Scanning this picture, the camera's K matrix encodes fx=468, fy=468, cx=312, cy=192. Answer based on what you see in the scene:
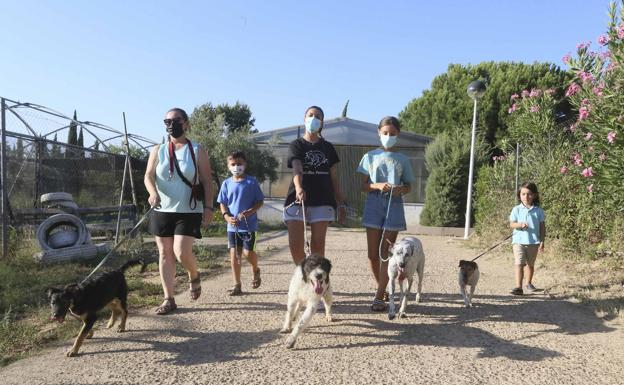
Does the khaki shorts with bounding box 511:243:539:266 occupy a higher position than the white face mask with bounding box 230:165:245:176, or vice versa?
the white face mask with bounding box 230:165:245:176

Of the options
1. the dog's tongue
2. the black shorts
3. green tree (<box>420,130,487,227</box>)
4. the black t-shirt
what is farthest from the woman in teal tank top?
green tree (<box>420,130,487,227</box>)

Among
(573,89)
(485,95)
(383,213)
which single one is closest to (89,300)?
(383,213)

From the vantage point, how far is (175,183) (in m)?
4.59

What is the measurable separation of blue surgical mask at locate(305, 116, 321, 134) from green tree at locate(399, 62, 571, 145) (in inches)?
1005

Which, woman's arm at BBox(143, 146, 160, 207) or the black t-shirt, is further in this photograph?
the black t-shirt

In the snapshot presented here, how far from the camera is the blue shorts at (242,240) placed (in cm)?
559

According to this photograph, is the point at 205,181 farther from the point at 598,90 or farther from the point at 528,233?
the point at 598,90

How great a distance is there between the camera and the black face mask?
4.62 meters

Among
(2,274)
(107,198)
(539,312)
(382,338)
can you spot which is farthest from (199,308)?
→ (107,198)

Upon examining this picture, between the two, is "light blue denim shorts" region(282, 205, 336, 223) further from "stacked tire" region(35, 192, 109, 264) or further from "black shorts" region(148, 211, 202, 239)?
"stacked tire" region(35, 192, 109, 264)

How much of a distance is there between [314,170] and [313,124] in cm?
47

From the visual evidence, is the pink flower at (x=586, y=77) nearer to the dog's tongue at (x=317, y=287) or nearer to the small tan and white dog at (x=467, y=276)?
the small tan and white dog at (x=467, y=276)

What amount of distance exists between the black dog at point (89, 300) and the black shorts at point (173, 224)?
0.53 m

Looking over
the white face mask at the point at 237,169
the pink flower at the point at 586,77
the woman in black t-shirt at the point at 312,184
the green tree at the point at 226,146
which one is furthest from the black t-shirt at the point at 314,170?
the green tree at the point at 226,146
